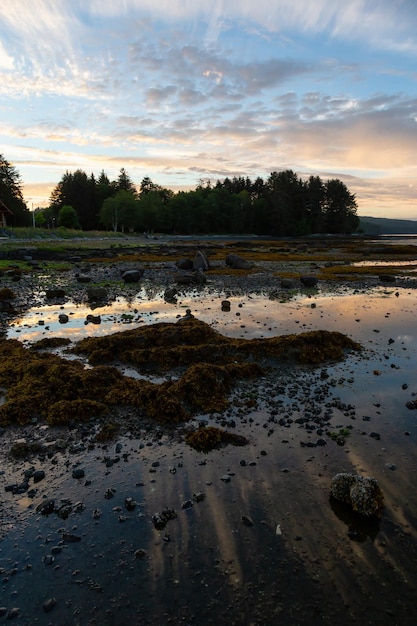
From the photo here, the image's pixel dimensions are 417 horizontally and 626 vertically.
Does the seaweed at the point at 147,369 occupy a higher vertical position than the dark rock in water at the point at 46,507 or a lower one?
higher

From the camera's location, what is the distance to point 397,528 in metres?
5.50

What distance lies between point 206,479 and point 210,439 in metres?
1.13

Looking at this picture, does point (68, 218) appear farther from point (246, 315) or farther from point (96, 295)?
point (246, 315)

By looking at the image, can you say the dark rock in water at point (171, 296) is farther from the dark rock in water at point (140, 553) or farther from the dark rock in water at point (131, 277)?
the dark rock in water at point (140, 553)

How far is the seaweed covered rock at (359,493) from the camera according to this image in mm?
5719

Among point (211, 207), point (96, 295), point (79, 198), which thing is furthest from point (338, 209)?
point (96, 295)

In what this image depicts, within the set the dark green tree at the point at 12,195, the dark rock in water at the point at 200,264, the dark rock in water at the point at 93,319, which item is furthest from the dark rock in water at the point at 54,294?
the dark green tree at the point at 12,195

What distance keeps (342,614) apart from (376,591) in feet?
1.78

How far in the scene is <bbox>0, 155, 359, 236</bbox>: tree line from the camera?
436 ft

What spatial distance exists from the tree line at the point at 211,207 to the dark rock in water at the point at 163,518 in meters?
123

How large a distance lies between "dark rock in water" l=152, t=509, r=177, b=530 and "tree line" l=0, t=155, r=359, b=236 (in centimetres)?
12303

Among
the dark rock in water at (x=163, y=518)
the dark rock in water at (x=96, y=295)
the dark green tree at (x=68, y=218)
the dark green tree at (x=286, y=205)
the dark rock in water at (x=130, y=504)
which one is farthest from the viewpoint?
the dark green tree at (x=286, y=205)

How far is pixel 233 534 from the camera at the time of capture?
5414 millimetres

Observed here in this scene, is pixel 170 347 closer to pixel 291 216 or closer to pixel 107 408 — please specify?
pixel 107 408
